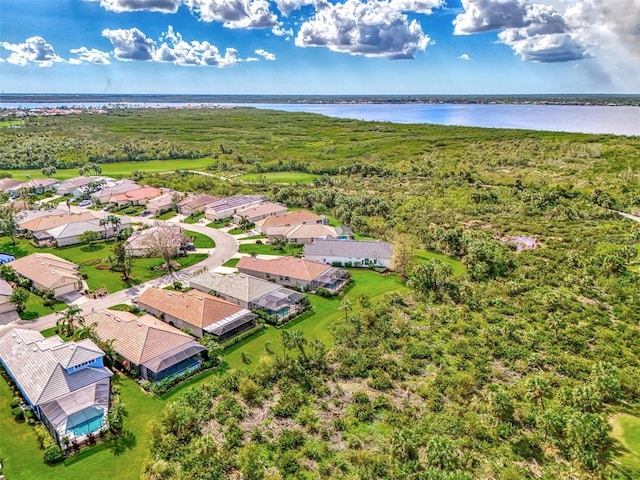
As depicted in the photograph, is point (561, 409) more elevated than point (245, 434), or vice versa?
point (561, 409)

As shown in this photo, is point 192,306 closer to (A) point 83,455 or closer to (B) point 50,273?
(A) point 83,455

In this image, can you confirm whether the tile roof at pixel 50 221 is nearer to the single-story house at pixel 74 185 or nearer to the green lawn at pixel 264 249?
the single-story house at pixel 74 185

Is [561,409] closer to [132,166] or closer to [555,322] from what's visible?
[555,322]

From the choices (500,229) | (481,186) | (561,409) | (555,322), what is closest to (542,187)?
(481,186)

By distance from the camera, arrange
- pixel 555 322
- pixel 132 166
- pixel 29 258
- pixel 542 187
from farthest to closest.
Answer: pixel 132 166 < pixel 542 187 < pixel 29 258 < pixel 555 322

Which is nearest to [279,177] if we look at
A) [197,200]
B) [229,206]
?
[197,200]

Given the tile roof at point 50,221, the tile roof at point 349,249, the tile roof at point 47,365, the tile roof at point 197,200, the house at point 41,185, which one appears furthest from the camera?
the house at point 41,185

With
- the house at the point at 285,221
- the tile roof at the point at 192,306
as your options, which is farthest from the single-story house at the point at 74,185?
the tile roof at the point at 192,306
